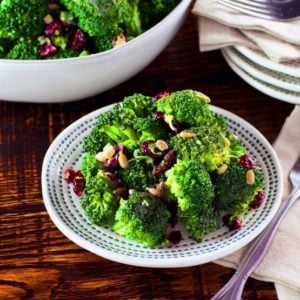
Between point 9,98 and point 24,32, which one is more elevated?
point 24,32

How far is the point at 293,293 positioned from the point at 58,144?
0.53 meters

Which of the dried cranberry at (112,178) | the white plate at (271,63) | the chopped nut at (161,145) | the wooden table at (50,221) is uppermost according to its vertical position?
the white plate at (271,63)

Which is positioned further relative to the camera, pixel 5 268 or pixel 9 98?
pixel 9 98

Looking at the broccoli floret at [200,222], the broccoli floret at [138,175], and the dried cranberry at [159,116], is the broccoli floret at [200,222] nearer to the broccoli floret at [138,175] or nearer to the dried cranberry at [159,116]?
the broccoli floret at [138,175]

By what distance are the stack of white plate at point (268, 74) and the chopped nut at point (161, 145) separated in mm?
377

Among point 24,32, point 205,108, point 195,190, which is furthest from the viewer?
point 24,32

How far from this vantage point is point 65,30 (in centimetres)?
146

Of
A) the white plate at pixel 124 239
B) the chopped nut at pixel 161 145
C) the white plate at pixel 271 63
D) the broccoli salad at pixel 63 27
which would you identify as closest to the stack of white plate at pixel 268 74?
the white plate at pixel 271 63

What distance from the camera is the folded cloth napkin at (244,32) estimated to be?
1.46m

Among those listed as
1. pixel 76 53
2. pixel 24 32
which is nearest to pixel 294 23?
pixel 76 53

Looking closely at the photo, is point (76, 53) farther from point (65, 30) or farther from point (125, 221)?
point (125, 221)

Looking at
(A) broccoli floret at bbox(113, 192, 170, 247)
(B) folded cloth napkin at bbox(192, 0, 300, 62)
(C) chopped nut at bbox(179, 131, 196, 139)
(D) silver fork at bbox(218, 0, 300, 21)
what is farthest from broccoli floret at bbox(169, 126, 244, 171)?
(D) silver fork at bbox(218, 0, 300, 21)

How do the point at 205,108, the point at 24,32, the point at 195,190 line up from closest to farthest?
the point at 195,190
the point at 205,108
the point at 24,32

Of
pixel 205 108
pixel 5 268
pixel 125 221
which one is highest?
pixel 205 108
